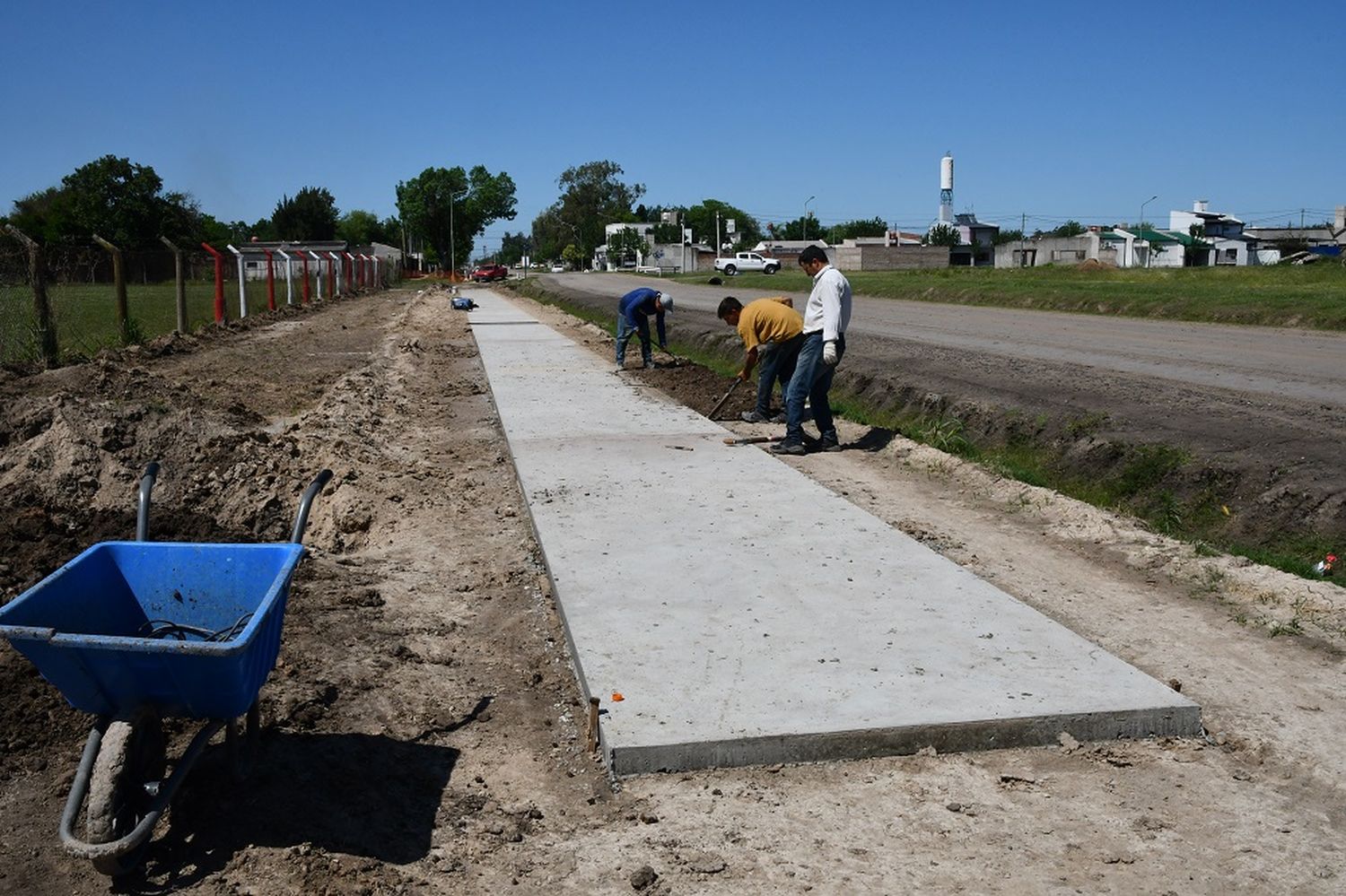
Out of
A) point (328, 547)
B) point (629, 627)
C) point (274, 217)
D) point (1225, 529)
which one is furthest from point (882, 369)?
point (274, 217)

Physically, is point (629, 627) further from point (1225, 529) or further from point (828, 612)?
point (1225, 529)

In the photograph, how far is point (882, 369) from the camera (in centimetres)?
1535

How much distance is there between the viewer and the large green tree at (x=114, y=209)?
59344mm

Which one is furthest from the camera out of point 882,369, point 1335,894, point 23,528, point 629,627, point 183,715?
point 882,369

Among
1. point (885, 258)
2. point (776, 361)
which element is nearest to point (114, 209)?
point (885, 258)

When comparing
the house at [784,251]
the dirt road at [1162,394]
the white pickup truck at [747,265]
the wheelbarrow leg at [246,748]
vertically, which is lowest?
the wheelbarrow leg at [246,748]

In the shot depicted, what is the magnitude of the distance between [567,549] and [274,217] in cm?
11735

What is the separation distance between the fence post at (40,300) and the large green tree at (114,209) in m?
46.6

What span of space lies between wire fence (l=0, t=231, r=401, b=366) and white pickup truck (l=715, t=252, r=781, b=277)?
34050 millimetres

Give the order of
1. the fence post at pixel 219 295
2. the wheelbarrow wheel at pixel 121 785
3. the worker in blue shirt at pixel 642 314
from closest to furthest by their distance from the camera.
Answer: the wheelbarrow wheel at pixel 121 785, the worker in blue shirt at pixel 642 314, the fence post at pixel 219 295

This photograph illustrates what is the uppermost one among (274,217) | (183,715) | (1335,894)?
(274,217)

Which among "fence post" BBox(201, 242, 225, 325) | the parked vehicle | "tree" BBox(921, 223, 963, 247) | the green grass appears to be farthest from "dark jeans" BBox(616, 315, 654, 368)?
"tree" BBox(921, 223, 963, 247)

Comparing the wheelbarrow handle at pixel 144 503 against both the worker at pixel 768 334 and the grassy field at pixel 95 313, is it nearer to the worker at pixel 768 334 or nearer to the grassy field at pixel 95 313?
the worker at pixel 768 334

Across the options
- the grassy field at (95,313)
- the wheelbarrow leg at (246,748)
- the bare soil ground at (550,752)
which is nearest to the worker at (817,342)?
the bare soil ground at (550,752)
